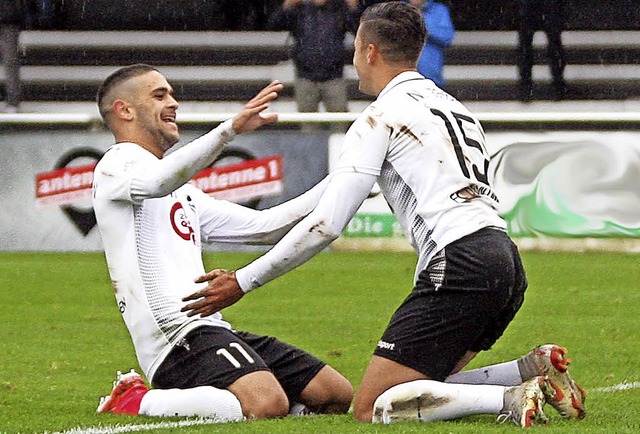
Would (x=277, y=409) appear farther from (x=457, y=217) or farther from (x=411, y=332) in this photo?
(x=457, y=217)

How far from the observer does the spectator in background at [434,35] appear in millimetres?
15734

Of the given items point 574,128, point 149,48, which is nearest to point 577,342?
point 574,128

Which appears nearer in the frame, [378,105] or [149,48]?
[378,105]

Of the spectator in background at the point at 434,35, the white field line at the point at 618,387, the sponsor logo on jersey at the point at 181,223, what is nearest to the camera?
the sponsor logo on jersey at the point at 181,223

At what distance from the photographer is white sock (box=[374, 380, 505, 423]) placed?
583 cm

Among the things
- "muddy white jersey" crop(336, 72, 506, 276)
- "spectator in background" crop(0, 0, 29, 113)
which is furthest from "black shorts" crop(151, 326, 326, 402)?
"spectator in background" crop(0, 0, 29, 113)

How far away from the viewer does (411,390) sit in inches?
230

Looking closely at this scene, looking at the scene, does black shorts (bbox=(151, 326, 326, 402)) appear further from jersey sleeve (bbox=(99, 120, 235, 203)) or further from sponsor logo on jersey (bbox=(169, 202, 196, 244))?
jersey sleeve (bbox=(99, 120, 235, 203))

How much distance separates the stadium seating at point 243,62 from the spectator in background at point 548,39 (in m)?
0.43

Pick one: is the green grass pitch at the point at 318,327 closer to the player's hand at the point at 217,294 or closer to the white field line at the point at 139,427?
the white field line at the point at 139,427

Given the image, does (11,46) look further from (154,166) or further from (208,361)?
(208,361)

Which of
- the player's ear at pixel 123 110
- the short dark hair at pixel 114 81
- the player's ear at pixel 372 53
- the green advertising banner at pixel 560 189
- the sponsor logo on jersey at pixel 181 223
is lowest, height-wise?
the green advertising banner at pixel 560 189

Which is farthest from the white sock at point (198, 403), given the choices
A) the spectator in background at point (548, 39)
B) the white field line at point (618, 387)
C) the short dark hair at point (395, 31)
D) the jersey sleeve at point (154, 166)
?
the spectator in background at point (548, 39)

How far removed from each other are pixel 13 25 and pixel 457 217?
13112 millimetres
